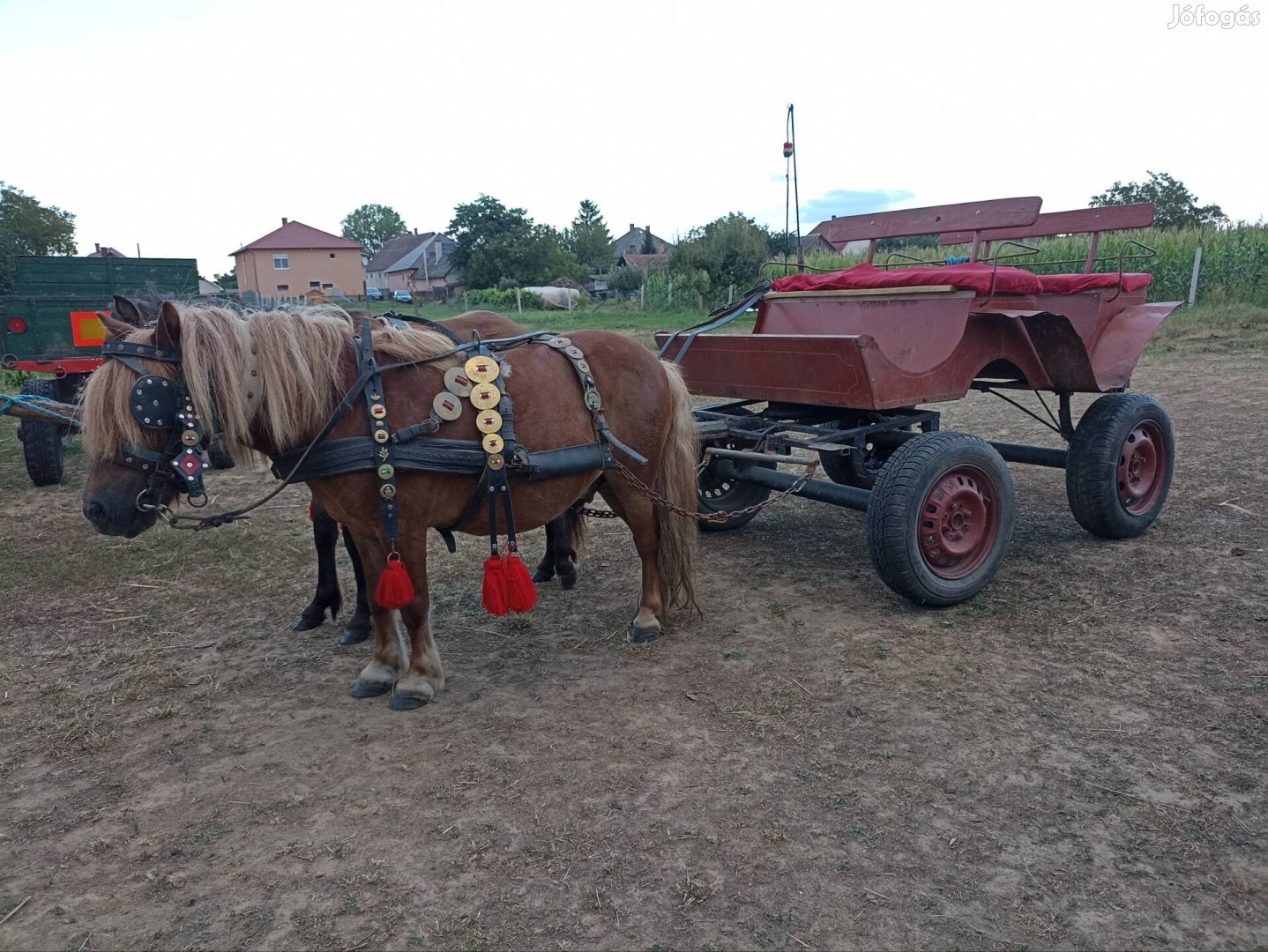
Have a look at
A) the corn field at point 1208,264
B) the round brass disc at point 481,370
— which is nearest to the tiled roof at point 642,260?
the corn field at point 1208,264

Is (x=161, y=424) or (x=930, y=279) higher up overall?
(x=930, y=279)

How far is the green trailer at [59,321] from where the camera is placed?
7.00m

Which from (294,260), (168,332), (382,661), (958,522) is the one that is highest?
(294,260)

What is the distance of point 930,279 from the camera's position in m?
4.09

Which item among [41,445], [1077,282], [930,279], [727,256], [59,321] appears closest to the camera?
[930,279]

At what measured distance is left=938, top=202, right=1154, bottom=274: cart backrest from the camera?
Result: 463 cm

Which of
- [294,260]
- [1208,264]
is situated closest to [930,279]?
[1208,264]

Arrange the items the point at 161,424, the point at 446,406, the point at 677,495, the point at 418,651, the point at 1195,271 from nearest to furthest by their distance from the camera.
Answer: the point at 161,424 → the point at 446,406 → the point at 418,651 → the point at 677,495 → the point at 1195,271

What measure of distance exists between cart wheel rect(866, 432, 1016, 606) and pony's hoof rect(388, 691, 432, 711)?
213 centimetres

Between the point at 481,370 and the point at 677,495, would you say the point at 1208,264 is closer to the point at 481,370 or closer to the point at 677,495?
the point at 677,495

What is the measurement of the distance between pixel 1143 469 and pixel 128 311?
5.48 metres

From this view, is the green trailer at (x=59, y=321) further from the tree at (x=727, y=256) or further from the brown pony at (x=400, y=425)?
the tree at (x=727, y=256)

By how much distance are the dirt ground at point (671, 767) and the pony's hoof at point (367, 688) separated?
62 mm

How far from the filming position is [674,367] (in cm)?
393
